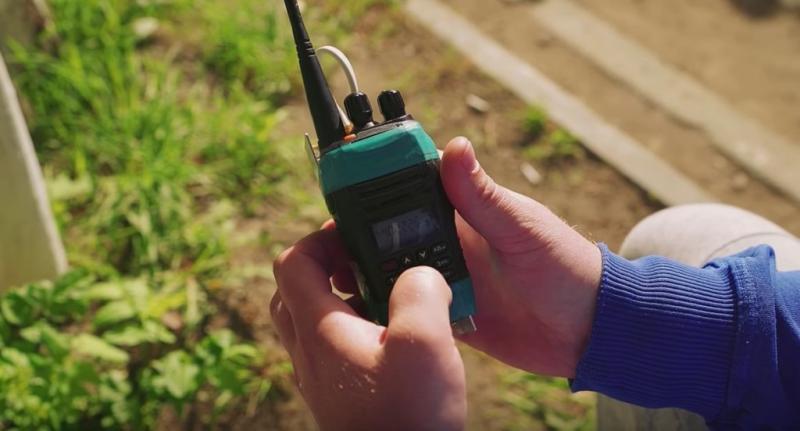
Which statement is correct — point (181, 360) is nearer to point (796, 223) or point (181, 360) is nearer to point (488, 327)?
point (488, 327)

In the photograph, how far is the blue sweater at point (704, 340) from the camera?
3.92 feet

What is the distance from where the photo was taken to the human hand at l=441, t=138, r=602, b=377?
1.18 m

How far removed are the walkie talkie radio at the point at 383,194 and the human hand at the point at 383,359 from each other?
77 millimetres

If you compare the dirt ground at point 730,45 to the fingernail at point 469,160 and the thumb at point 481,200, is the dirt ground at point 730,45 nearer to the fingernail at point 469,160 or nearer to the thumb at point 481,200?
the thumb at point 481,200

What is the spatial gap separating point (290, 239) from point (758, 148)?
178 cm

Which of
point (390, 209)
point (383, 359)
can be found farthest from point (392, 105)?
point (383, 359)

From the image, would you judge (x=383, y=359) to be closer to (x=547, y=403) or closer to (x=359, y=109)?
(x=359, y=109)

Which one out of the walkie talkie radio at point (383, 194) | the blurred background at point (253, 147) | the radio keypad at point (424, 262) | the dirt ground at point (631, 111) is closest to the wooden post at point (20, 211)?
the blurred background at point (253, 147)

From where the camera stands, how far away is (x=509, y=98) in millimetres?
2730

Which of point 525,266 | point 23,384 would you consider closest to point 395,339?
point 525,266

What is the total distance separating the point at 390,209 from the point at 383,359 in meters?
0.26

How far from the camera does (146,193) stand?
7.10ft

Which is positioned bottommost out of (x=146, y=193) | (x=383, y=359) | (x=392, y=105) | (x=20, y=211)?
(x=146, y=193)

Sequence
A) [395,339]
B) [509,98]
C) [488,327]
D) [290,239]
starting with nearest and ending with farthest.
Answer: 1. [395,339]
2. [488,327]
3. [290,239]
4. [509,98]
